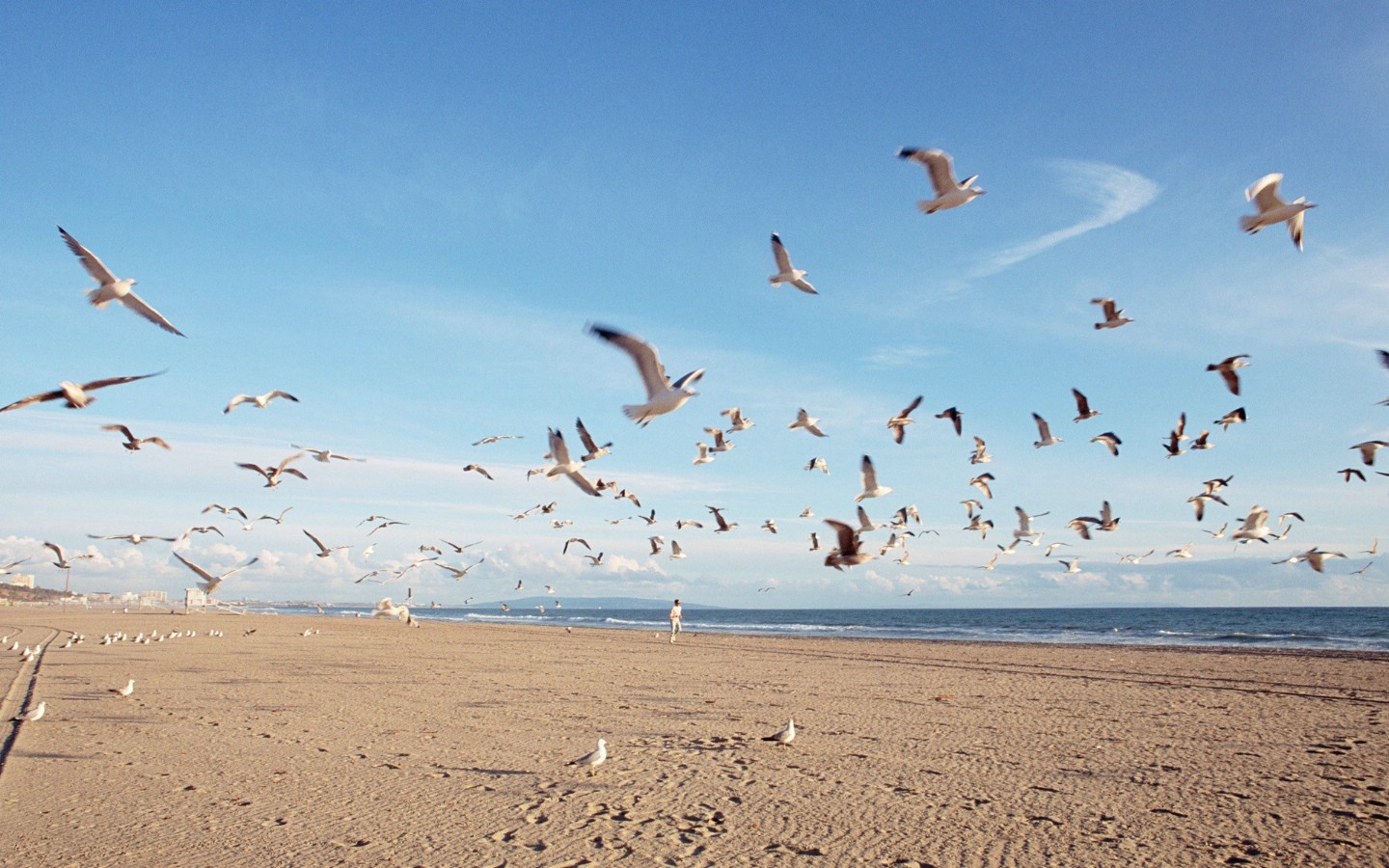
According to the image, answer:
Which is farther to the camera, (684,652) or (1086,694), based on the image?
(684,652)

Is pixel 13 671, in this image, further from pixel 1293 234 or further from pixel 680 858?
pixel 1293 234

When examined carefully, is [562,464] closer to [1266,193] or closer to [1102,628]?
[1266,193]

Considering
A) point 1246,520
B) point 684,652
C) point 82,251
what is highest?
point 82,251

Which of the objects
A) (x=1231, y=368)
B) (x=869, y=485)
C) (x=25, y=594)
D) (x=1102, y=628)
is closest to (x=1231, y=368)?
(x=1231, y=368)

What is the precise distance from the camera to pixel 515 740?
9.83 meters

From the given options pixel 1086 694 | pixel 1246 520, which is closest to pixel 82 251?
pixel 1086 694

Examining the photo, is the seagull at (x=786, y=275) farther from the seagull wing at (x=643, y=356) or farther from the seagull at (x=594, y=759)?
the seagull at (x=594, y=759)

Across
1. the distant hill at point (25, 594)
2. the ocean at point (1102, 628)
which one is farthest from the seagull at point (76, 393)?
the distant hill at point (25, 594)

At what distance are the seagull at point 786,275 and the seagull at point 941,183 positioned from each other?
9.06 ft

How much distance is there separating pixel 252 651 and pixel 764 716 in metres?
16.2

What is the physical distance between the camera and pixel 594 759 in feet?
26.9

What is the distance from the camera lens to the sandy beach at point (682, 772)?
20.1 ft

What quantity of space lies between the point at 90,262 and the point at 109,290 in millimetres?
395

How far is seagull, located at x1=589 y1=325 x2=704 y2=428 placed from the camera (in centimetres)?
1029
